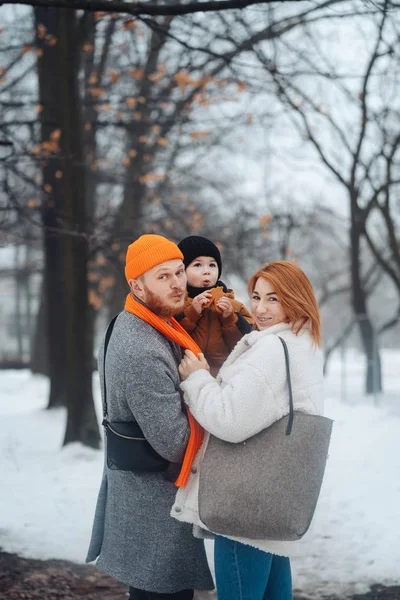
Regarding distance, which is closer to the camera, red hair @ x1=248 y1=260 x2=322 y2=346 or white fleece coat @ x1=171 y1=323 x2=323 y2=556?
white fleece coat @ x1=171 y1=323 x2=323 y2=556

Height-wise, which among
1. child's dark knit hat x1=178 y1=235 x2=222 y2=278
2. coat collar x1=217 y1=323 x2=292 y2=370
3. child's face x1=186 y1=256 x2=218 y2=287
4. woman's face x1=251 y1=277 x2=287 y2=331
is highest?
child's dark knit hat x1=178 y1=235 x2=222 y2=278

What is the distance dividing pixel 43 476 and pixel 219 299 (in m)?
4.46

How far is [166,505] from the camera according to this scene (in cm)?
286

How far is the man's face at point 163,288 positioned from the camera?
2785 millimetres

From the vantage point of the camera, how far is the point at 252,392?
8.32 ft

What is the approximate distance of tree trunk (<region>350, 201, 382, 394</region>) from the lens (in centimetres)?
1102

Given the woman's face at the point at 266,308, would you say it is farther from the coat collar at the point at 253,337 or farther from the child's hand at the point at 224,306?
the child's hand at the point at 224,306

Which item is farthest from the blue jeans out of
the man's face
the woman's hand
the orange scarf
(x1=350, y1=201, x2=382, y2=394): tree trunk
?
(x1=350, y1=201, x2=382, y2=394): tree trunk

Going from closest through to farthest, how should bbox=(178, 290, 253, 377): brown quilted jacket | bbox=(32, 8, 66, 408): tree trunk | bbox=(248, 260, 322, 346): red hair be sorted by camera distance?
bbox=(248, 260, 322, 346): red hair → bbox=(178, 290, 253, 377): brown quilted jacket → bbox=(32, 8, 66, 408): tree trunk

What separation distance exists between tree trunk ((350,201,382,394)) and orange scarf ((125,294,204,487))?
7652 mm

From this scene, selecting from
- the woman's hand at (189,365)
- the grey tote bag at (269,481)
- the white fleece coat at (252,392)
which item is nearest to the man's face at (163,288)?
the woman's hand at (189,365)

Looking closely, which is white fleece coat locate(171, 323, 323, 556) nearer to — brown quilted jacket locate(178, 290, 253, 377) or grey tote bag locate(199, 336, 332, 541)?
grey tote bag locate(199, 336, 332, 541)

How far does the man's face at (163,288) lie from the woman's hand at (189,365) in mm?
195

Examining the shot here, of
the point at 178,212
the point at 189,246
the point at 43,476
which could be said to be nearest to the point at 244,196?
the point at 178,212
